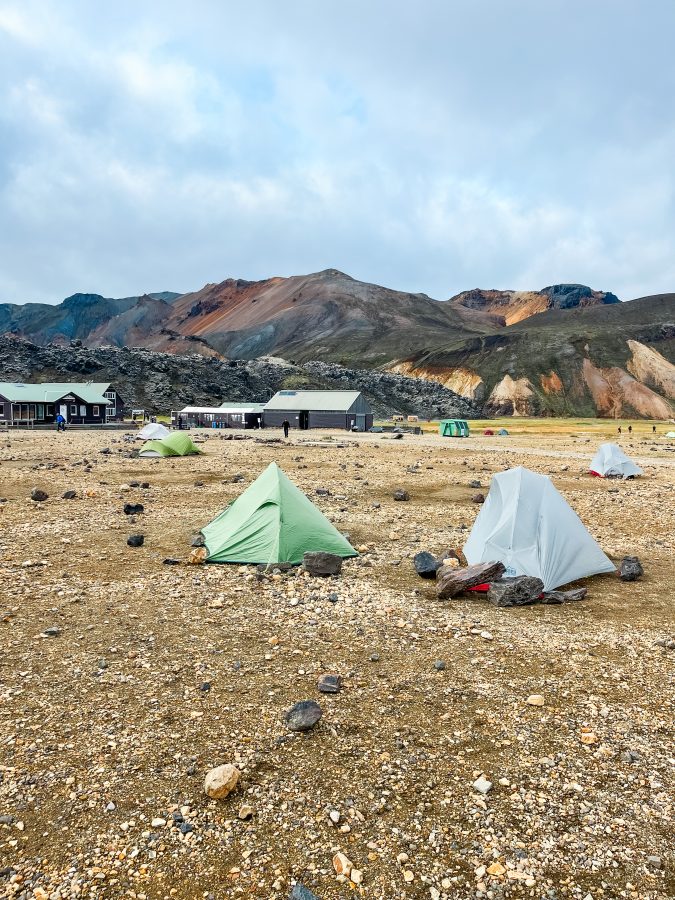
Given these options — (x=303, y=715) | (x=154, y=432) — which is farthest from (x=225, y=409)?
(x=303, y=715)

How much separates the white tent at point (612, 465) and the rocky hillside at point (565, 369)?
120756mm

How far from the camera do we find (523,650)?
26.3ft

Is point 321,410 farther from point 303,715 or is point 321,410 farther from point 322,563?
point 303,715

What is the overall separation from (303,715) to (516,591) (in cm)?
531

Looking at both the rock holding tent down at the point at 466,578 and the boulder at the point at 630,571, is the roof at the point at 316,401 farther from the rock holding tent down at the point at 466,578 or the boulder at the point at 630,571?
the rock holding tent down at the point at 466,578

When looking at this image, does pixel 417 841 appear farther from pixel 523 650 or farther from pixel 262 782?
pixel 523 650

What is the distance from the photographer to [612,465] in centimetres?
2834

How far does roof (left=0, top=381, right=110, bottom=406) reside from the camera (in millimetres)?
78062

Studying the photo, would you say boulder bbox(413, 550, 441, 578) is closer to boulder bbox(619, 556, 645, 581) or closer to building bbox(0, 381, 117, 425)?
boulder bbox(619, 556, 645, 581)

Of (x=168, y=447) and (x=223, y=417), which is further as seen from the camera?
(x=223, y=417)

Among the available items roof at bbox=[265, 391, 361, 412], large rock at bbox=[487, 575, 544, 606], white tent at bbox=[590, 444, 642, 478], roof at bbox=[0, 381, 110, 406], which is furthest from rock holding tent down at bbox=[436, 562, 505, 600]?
roof at bbox=[0, 381, 110, 406]

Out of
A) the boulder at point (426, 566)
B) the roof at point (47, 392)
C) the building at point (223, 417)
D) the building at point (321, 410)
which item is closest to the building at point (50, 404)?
the roof at point (47, 392)

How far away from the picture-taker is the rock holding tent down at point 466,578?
10.1 meters

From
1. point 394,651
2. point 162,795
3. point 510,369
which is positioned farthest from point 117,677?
point 510,369
